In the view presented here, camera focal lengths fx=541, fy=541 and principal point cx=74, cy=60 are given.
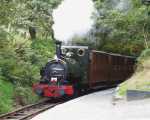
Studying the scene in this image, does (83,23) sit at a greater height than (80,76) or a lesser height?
greater

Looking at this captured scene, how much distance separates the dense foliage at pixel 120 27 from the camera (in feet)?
101

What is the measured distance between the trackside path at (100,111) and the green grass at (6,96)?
1.93m

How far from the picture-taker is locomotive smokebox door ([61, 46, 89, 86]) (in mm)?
26609

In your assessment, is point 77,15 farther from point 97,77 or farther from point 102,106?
point 102,106

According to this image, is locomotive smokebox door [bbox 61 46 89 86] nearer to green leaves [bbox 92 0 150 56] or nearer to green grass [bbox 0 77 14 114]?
green grass [bbox 0 77 14 114]

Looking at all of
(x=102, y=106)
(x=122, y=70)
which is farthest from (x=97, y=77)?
(x=102, y=106)

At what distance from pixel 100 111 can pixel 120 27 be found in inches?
634

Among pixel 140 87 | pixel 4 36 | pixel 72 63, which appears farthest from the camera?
pixel 72 63

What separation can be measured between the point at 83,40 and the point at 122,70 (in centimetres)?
782

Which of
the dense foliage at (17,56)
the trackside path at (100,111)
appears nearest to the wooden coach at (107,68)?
the dense foliage at (17,56)

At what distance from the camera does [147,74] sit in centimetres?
2444

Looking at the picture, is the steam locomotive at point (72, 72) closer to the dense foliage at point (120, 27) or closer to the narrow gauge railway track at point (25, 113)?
the narrow gauge railway track at point (25, 113)

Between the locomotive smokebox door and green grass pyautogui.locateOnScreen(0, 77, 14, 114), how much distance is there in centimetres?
366

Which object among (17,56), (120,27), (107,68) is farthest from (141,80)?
(120,27)
